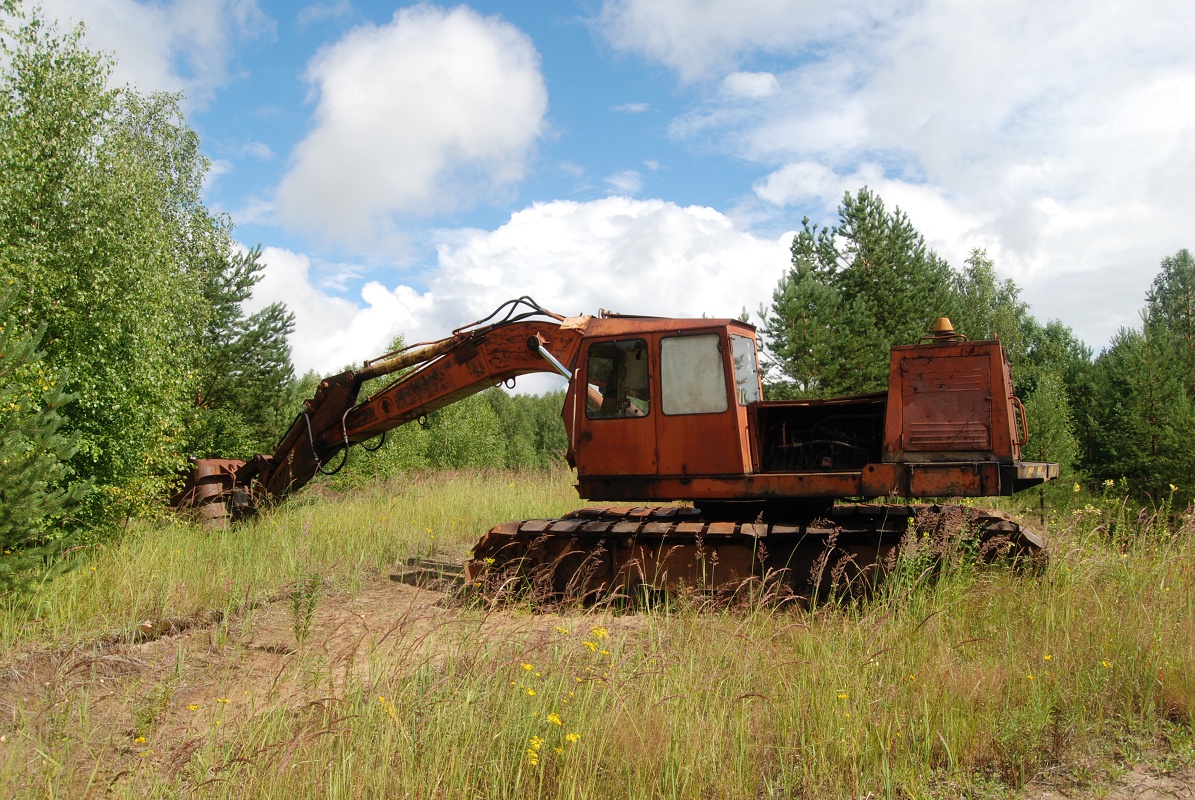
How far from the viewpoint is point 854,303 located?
20.0 meters

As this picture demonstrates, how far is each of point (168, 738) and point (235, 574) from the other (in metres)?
4.43

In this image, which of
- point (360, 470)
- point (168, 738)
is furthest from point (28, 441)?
point (360, 470)

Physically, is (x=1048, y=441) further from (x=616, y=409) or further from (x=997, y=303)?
(x=997, y=303)

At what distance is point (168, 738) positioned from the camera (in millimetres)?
4055

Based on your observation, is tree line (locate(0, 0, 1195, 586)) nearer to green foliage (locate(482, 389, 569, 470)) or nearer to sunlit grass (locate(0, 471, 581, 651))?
sunlit grass (locate(0, 471, 581, 651))

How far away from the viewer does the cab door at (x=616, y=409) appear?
24.6ft

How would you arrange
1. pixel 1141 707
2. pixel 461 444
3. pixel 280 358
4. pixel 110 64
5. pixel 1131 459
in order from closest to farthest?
pixel 1141 707
pixel 110 64
pixel 280 358
pixel 1131 459
pixel 461 444

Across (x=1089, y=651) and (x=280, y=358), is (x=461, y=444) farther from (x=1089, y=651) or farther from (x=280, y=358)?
(x=1089, y=651)

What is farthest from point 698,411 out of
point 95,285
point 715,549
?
point 95,285

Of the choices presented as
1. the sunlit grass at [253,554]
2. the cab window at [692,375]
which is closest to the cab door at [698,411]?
the cab window at [692,375]

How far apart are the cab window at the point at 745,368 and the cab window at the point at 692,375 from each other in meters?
0.16

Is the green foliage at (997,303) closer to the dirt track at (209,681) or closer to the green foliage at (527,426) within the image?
the green foliage at (527,426)

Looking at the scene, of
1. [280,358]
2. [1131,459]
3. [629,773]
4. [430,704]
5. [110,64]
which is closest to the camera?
[629,773]

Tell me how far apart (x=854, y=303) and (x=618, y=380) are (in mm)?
13883
